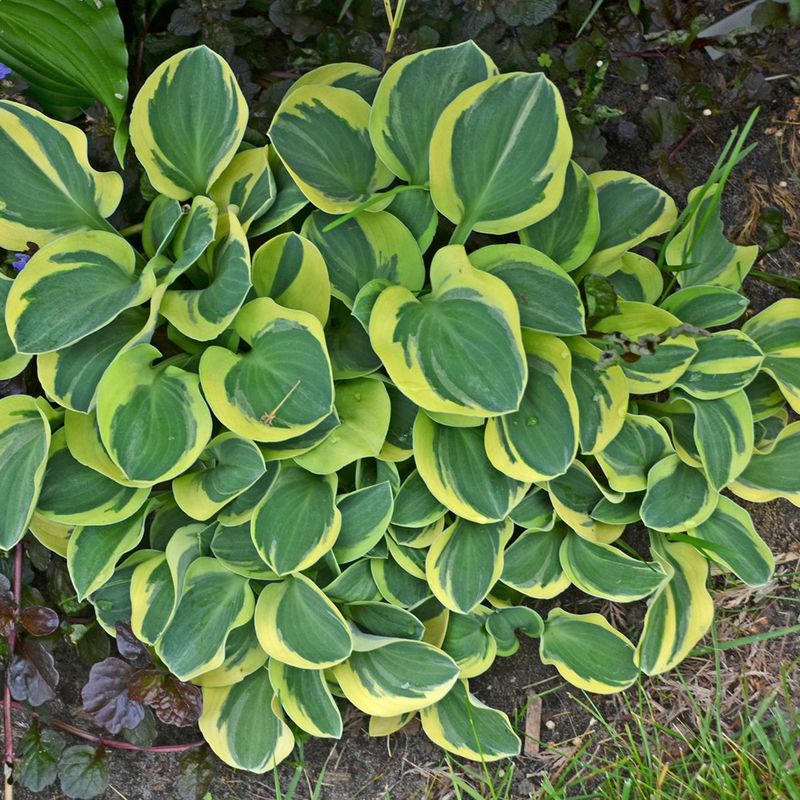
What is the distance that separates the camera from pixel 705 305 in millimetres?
1272

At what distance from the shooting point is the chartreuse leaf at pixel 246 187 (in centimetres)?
120

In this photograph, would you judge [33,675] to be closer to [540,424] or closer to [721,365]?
[540,424]

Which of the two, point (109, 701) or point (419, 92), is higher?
point (419, 92)

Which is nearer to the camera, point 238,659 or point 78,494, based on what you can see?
point 78,494

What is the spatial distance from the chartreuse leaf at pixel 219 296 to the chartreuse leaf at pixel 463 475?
32 centimetres

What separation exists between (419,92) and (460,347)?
36 centimetres

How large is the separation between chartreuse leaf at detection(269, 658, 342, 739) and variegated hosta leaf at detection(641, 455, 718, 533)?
1.90 ft

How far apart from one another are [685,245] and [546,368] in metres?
0.33

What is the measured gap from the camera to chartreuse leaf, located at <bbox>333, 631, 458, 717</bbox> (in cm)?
131

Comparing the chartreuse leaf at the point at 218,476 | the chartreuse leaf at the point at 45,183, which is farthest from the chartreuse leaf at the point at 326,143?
the chartreuse leaf at the point at 218,476

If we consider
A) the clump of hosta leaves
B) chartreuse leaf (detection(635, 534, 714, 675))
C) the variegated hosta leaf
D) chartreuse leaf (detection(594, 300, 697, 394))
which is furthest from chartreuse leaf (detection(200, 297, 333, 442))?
chartreuse leaf (detection(635, 534, 714, 675))

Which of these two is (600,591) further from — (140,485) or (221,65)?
(221,65)

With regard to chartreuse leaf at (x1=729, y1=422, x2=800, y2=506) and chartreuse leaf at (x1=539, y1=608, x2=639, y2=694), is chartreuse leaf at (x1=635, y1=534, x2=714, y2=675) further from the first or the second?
chartreuse leaf at (x1=729, y1=422, x2=800, y2=506)

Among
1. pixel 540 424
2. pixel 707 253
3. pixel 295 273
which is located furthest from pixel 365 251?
pixel 707 253
